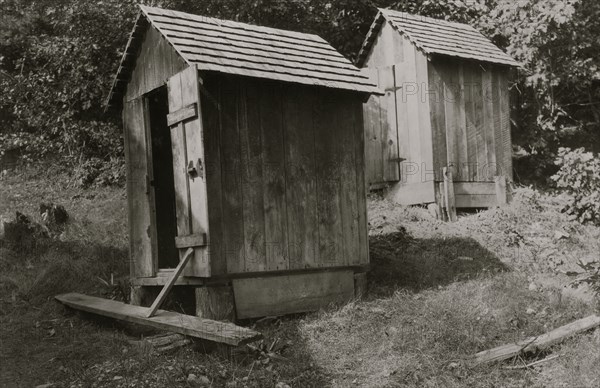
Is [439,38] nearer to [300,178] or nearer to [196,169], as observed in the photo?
[300,178]

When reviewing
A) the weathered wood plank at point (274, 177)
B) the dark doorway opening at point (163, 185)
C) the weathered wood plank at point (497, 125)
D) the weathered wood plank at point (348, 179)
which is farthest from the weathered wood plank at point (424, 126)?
the dark doorway opening at point (163, 185)

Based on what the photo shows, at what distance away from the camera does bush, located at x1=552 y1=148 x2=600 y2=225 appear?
1111cm

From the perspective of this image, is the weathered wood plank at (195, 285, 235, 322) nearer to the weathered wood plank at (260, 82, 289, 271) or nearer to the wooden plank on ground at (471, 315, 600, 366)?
the weathered wood plank at (260, 82, 289, 271)

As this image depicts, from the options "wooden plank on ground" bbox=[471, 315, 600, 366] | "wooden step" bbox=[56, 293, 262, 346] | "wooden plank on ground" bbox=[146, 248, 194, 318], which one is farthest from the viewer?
"wooden plank on ground" bbox=[146, 248, 194, 318]

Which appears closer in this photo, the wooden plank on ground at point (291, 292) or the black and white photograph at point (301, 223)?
the black and white photograph at point (301, 223)

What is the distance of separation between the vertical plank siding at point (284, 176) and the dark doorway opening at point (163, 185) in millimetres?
2192

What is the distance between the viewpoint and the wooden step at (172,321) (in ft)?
19.7

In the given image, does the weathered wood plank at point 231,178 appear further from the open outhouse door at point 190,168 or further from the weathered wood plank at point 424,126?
the weathered wood plank at point 424,126

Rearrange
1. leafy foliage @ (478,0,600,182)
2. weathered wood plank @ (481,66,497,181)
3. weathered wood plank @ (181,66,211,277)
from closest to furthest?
weathered wood plank @ (181,66,211,277) < weathered wood plank @ (481,66,497,181) < leafy foliage @ (478,0,600,182)

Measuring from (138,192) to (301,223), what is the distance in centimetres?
215

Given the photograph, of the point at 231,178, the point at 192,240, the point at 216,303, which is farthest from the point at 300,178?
the point at 216,303

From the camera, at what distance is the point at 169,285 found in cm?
724

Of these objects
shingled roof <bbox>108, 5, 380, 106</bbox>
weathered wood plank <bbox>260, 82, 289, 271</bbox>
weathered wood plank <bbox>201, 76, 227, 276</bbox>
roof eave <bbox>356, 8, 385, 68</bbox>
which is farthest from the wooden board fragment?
weathered wood plank <bbox>201, 76, 227, 276</bbox>

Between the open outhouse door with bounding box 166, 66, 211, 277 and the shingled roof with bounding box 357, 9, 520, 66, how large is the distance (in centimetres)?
575
